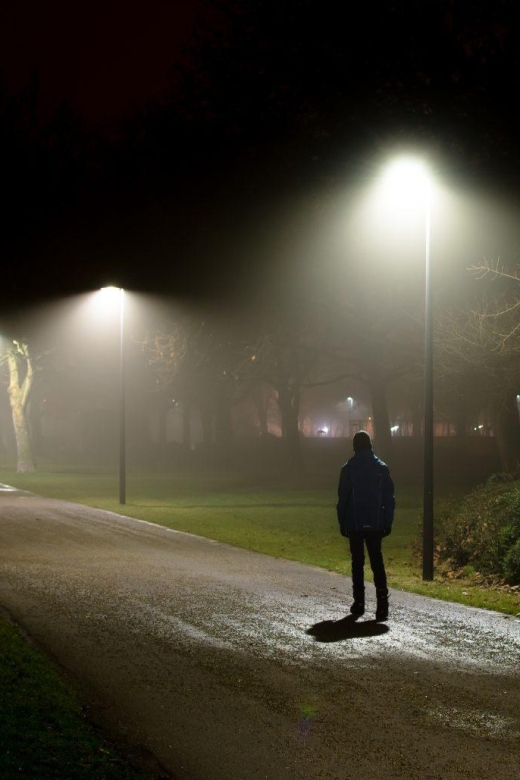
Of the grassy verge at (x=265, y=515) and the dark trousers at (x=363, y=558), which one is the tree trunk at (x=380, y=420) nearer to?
the grassy verge at (x=265, y=515)

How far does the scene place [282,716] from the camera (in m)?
6.79

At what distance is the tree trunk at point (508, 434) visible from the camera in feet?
108

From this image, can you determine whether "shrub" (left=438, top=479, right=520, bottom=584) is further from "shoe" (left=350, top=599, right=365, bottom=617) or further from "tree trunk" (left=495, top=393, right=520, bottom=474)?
"tree trunk" (left=495, top=393, right=520, bottom=474)

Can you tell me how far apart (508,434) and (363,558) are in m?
24.2

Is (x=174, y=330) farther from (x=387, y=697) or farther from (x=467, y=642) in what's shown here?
(x=387, y=697)

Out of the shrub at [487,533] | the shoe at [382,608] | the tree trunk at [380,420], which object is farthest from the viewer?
the tree trunk at [380,420]

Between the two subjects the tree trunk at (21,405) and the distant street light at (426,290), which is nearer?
the distant street light at (426,290)

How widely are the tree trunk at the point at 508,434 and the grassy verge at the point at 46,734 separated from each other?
2619cm

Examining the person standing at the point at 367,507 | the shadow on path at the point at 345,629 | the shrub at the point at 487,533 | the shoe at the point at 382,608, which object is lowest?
the shadow on path at the point at 345,629

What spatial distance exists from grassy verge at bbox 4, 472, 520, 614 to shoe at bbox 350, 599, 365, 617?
Answer: 1582 mm

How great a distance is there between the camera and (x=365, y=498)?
35.1ft

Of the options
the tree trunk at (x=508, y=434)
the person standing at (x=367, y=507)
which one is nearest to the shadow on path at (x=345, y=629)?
the person standing at (x=367, y=507)

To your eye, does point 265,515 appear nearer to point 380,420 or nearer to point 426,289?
point 426,289

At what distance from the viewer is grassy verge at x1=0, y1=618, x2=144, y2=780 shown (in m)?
5.29
